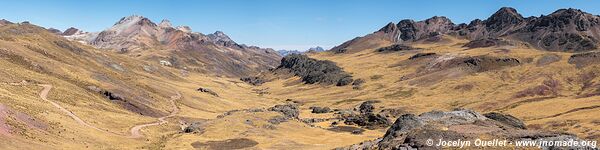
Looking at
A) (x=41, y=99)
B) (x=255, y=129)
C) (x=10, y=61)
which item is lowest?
(x=255, y=129)

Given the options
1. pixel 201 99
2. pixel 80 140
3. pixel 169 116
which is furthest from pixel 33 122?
pixel 201 99

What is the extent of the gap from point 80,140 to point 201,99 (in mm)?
97830

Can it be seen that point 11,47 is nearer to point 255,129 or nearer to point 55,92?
point 55,92

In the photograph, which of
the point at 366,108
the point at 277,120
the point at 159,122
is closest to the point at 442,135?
the point at 277,120

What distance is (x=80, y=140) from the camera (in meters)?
73.9
